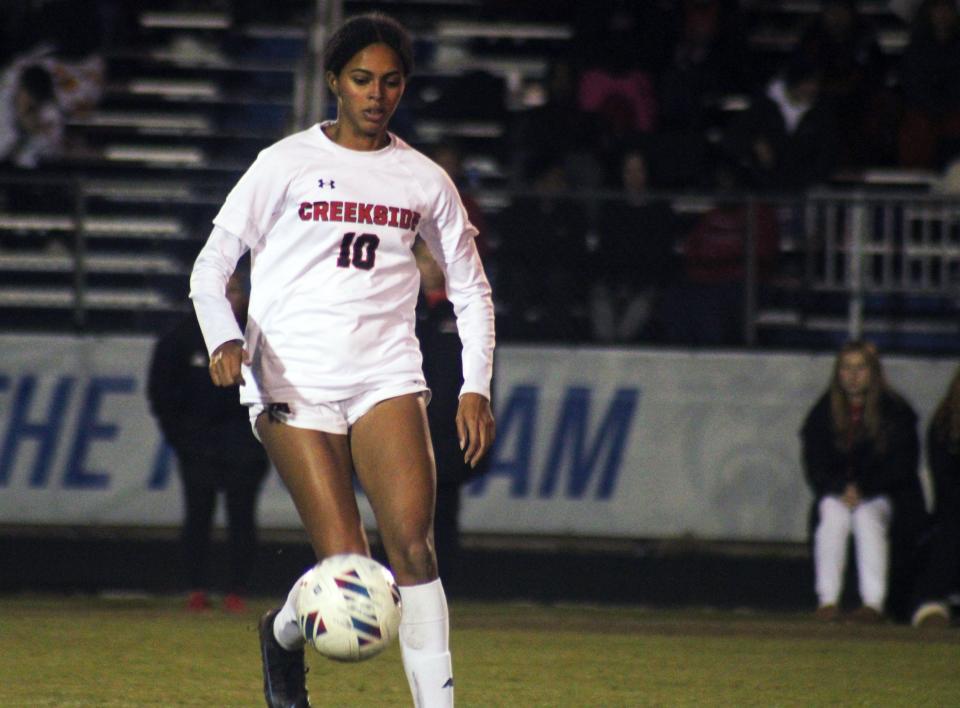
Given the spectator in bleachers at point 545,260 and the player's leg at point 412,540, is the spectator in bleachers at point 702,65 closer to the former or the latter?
the spectator in bleachers at point 545,260

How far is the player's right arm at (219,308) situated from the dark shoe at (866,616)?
589 cm

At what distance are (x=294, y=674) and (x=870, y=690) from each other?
284 centimetres

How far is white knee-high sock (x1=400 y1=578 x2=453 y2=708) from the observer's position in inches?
224

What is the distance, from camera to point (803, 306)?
43.6 feet

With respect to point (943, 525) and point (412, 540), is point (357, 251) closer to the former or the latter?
point (412, 540)

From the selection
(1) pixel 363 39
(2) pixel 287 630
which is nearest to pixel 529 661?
(2) pixel 287 630

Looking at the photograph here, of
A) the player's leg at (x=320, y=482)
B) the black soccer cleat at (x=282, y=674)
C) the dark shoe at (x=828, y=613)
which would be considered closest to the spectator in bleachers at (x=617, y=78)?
the dark shoe at (x=828, y=613)

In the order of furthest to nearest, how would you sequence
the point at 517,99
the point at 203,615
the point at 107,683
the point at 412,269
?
the point at 517,99 → the point at 203,615 → the point at 107,683 → the point at 412,269

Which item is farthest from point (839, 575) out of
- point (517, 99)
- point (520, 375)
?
point (517, 99)

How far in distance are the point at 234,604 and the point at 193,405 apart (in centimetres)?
130

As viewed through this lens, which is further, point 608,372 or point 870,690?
point 608,372

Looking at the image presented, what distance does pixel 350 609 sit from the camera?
5.38 m

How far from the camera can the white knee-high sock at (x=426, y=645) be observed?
224 inches

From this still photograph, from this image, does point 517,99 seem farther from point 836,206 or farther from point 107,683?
point 107,683
